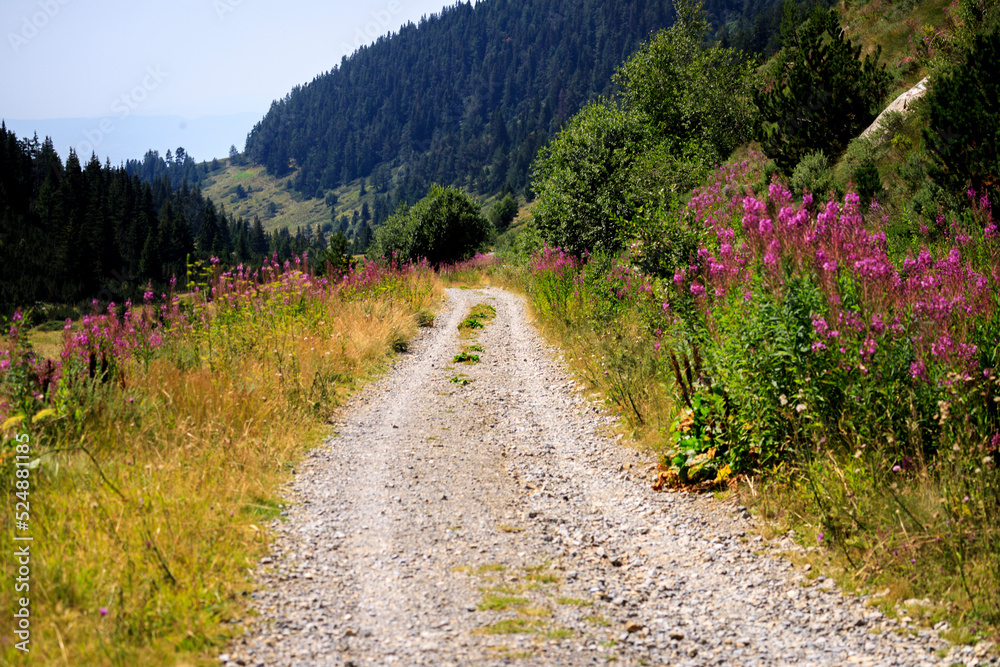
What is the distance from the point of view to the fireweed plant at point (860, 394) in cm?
338

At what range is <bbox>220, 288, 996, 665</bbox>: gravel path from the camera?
290 centimetres

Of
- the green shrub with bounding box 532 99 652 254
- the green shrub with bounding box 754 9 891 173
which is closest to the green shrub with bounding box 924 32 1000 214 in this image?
the green shrub with bounding box 754 9 891 173

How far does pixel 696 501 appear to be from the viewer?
486 centimetres

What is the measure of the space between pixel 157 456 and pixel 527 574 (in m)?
3.09

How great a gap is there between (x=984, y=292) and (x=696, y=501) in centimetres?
263

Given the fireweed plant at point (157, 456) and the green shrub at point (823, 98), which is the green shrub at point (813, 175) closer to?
the green shrub at point (823, 98)

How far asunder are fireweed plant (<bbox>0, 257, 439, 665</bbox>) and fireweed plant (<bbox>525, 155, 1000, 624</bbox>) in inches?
149

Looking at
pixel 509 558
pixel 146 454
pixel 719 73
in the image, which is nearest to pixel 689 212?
pixel 509 558

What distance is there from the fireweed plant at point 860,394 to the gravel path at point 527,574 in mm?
436

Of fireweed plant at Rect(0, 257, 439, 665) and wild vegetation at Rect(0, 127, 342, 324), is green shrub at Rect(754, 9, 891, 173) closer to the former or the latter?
fireweed plant at Rect(0, 257, 439, 665)

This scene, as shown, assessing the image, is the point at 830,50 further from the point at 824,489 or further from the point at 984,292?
the point at 824,489

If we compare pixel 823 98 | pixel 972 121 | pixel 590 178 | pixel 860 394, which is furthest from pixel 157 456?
pixel 590 178

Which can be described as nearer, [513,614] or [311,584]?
[513,614]

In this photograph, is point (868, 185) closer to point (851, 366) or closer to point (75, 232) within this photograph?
point (851, 366)
